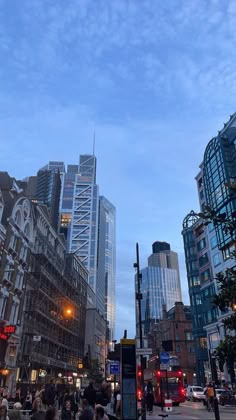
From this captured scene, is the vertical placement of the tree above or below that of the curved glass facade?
below

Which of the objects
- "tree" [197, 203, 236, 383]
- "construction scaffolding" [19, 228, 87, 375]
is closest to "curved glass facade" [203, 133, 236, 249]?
"construction scaffolding" [19, 228, 87, 375]

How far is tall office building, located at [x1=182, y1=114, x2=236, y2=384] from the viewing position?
204ft

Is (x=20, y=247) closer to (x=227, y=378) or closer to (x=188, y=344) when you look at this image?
(x=227, y=378)

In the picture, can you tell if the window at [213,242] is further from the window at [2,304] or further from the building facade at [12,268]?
the window at [2,304]

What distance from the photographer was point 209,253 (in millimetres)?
72375

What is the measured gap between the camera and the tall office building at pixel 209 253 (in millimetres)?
62266

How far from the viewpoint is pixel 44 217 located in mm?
50312

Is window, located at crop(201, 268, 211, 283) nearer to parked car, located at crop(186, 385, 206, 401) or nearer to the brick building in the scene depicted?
parked car, located at crop(186, 385, 206, 401)

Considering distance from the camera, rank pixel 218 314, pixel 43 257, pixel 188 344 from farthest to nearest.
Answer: pixel 188 344
pixel 218 314
pixel 43 257

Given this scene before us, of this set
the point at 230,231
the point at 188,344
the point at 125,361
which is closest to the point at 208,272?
the point at 188,344

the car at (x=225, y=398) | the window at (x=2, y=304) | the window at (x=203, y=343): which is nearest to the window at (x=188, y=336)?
the window at (x=203, y=343)

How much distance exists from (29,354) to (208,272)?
45640 millimetres

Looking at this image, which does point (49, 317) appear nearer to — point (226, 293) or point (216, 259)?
point (216, 259)

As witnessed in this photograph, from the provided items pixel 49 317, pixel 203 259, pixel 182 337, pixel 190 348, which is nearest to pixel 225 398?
pixel 49 317
